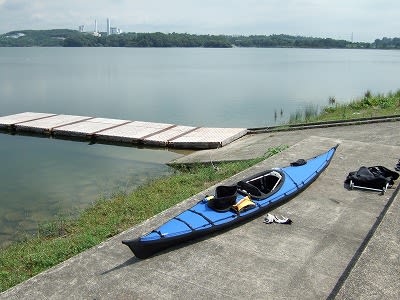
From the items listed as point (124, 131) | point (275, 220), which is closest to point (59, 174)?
point (124, 131)

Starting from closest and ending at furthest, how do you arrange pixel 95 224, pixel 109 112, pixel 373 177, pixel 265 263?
pixel 265 263 → pixel 373 177 → pixel 95 224 → pixel 109 112

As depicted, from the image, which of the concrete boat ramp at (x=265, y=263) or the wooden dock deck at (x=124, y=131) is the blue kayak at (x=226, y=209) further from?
the wooden dock deck at (x=124, y=131)

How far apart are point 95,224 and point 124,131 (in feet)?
30.9

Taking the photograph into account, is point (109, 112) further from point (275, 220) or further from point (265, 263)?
point (265, 263)

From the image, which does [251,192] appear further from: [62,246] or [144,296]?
[62,246]

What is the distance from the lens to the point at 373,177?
28.3 feet

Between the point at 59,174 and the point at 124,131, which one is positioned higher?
the point at 124,131

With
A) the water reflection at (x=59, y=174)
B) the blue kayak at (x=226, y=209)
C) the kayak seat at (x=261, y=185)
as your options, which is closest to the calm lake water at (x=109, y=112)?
the water reflection at (x=59, y=174)

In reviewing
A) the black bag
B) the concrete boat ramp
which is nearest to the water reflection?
the concrete boat ramp

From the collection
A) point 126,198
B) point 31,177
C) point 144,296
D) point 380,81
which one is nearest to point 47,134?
point 31,177

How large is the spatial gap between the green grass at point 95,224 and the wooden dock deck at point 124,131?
3.86 metres

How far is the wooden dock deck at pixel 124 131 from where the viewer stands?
648 inches

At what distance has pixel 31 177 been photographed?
13625mm

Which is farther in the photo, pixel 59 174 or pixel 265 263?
pixel 59 174
